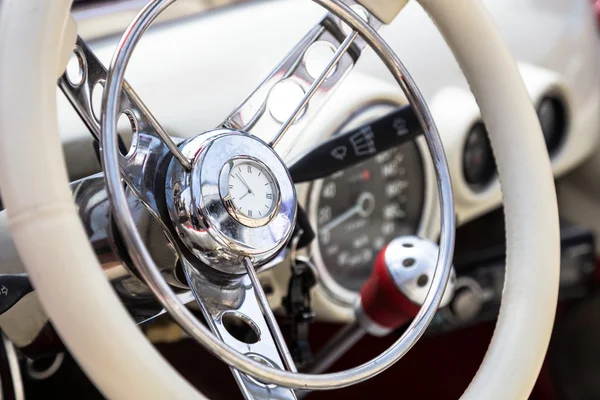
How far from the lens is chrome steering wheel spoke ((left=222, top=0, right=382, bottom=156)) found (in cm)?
76

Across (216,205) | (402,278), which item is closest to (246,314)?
(216,205)

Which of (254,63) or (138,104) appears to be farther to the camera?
(254,63)

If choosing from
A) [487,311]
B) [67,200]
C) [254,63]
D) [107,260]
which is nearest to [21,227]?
[67,200]

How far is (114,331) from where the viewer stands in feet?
1.67

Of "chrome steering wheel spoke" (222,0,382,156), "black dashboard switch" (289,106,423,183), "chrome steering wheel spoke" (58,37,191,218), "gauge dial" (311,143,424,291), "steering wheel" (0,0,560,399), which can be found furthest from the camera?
"gauge dial" (311,143,424,291)

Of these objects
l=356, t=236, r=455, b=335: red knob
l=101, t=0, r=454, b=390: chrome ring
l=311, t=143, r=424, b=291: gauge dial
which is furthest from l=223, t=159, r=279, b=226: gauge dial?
l=311, t=143, r=424, b=291: gauge dial

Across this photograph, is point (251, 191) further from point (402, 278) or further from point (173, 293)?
point (402, 278)

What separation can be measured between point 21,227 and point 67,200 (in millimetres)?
33

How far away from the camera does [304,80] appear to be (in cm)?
80

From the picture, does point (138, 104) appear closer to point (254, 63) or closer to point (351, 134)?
point (351, 134)

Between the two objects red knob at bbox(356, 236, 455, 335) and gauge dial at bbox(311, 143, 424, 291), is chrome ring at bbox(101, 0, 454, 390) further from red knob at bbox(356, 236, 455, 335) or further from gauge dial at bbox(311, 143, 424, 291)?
gauge dial at bbox(311, 143, 424, 291)

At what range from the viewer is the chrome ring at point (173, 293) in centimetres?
54

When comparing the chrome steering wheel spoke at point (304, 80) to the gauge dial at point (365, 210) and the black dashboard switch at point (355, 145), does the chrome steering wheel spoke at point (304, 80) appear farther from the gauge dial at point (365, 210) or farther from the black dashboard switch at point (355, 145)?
the gauge dial at point (365, 210)

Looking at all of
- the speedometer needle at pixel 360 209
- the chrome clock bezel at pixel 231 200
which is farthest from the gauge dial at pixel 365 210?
the chrome clock bezel at pixel 231 200
